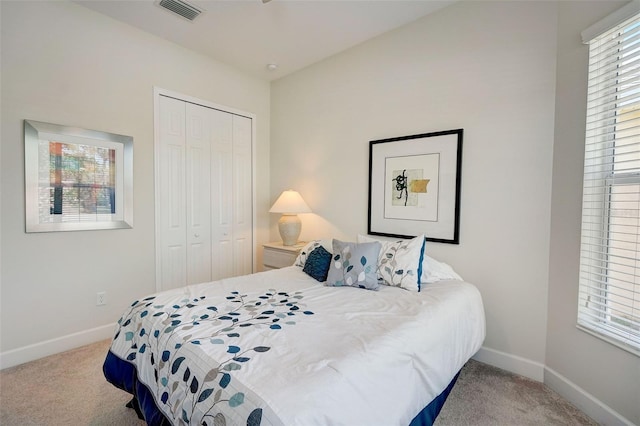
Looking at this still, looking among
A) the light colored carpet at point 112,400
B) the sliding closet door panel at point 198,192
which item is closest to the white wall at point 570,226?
the light colored carpet at point 112,400

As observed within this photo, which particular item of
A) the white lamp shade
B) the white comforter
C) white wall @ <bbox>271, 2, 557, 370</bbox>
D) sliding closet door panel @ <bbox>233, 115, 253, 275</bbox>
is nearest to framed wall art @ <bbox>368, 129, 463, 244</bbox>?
white wall @ <bbox>271, 2, 557, 370</bbox>

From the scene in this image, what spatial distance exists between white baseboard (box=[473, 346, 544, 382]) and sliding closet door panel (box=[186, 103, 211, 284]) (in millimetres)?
2864

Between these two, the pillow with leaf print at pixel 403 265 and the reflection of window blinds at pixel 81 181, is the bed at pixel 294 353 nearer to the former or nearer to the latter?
the pillow with leaf print at pixel 403 265

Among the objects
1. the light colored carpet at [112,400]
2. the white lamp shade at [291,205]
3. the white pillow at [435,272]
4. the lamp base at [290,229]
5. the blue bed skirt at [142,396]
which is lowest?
the light colored carpet at [112,400]

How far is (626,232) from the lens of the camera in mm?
1646

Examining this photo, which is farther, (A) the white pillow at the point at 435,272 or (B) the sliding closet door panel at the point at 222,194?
(B) the sliding closet door panel at the point at 222,194

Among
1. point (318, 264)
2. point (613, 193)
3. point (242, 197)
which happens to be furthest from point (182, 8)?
point (613, 193)

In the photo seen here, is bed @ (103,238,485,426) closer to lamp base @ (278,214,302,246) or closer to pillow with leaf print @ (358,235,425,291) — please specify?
pillow with leaf print @ (358,235,425,291)

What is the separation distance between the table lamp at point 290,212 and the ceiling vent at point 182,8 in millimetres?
1881

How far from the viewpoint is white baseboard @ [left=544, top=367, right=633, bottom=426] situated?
5.38 ft

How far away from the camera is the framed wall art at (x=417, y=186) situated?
98.2 inches

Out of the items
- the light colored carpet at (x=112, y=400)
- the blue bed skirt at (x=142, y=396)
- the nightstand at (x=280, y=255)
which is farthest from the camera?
the nightstand at (x=280, y=255)

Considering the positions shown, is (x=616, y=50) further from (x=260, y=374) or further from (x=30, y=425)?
(x=30, y=425)

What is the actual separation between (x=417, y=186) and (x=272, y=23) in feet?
6.49
